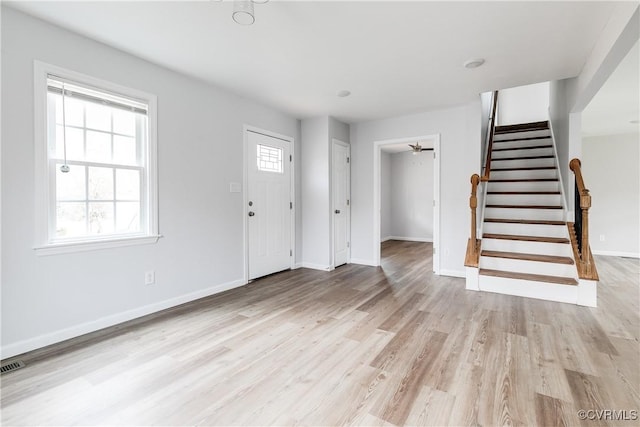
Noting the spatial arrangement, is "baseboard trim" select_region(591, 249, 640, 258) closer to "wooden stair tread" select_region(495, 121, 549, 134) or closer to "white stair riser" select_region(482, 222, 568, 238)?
"wooden stair tread" select_region(495, 121, 549, 134)

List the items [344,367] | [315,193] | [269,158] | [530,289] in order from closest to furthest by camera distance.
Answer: [344,367] < [530,289] < [269,158] < [315,193]

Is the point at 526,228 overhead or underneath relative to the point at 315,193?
underneath

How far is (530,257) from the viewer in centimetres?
368

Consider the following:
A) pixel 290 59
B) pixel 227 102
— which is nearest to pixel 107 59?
pixel 227 102

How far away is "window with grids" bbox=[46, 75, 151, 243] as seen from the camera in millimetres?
2344

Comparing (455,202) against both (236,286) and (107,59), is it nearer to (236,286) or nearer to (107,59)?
(236,286)

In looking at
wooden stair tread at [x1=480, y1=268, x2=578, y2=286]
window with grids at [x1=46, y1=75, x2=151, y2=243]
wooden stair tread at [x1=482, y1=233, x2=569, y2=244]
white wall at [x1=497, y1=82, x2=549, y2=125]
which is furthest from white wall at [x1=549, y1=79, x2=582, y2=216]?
window with grids at [x1=46, y1=75, x2=151, y2=243]

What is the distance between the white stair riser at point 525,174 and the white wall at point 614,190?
2.26 m

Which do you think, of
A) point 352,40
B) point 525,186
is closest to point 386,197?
point 525,186

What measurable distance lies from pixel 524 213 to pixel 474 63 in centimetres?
248

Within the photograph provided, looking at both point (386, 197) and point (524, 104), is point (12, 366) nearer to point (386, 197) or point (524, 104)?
point (386, 197)

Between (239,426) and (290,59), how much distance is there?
9.44 feet

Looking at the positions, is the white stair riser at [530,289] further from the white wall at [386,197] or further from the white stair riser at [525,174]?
the white wall at [386,197]

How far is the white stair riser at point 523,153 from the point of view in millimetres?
5191
